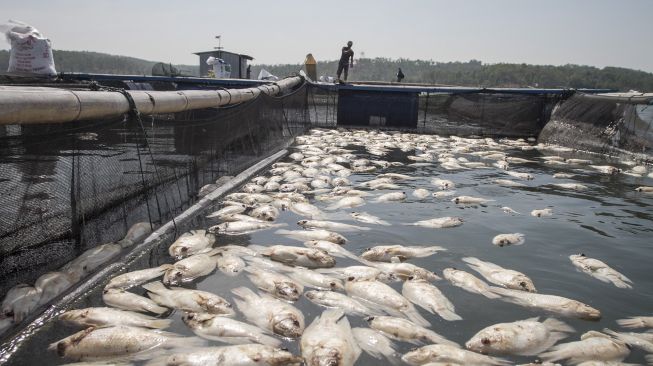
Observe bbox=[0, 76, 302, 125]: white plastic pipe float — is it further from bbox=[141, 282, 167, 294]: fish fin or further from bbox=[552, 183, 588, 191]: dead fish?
bbox=[552, 183, 588, 191]: dead fish

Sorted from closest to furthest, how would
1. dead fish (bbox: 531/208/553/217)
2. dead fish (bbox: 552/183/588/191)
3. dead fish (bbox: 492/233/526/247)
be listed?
dead fish (bbox: 492/233/526/247)
dead fish (bbox: 531/208/553/217)
dead fish (bbox: 552/183/588/191)

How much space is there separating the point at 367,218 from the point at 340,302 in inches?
93.9

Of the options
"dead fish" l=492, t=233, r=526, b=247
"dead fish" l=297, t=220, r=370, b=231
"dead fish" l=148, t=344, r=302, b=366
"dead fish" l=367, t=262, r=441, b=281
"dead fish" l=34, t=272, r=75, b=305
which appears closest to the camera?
"dead fish" l=148, t=344, r=302, b=366

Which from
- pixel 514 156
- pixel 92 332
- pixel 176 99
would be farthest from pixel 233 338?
pixel 514 156

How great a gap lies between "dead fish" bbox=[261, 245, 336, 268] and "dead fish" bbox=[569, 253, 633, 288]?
2721 millimetres

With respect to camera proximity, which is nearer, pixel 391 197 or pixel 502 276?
pixel 502 276

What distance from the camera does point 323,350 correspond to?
116 inches

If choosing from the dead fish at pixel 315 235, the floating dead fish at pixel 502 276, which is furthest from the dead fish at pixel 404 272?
the dead fish at pixel 315 235

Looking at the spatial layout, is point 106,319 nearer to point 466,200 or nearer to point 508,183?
point 466,200

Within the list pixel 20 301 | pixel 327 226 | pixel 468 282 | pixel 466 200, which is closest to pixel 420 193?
pixel 466 200

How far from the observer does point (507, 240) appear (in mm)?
5410

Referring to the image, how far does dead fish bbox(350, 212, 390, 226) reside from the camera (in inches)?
236

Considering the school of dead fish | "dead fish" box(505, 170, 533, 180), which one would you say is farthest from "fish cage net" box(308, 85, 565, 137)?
the school of dead fish

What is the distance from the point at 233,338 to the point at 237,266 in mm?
1249
